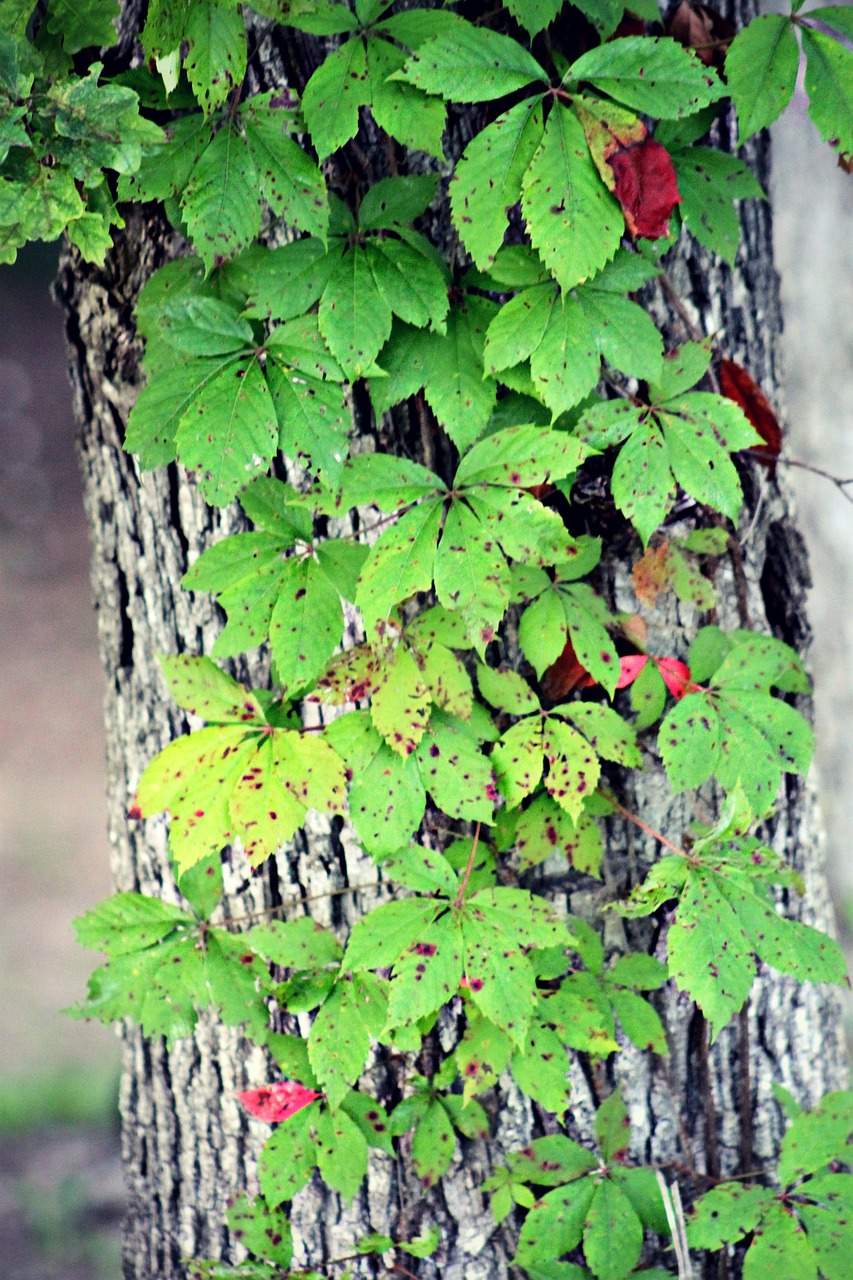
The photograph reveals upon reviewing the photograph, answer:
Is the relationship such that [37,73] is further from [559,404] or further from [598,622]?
[598,622]

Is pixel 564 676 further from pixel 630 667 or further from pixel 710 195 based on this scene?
pixel 710 195

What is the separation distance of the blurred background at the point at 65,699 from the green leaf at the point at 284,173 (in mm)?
2778

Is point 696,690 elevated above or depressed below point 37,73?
below

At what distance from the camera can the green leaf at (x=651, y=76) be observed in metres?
0.96

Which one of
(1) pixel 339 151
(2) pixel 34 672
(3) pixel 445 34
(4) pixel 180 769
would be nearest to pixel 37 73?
(1) pixel 339 151

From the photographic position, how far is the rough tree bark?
4.30 ft

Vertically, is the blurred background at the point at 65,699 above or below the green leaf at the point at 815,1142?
above

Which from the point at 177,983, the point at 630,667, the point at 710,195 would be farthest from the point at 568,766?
the point at 710,195

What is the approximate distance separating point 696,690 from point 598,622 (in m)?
0.16

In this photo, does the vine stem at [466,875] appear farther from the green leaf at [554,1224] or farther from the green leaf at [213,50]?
the green leaf at [213,50]

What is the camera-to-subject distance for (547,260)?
3.21ft

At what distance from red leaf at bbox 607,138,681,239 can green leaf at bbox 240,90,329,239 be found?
0.32 m

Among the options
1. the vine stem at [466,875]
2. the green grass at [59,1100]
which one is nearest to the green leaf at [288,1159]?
the vine stem at [466,875]

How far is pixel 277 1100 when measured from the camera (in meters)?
1.29
